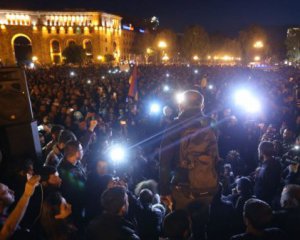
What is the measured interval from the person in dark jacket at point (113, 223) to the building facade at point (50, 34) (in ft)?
271

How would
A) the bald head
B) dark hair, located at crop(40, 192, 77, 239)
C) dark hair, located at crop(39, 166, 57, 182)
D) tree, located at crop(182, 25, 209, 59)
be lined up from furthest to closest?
tree, located at crop(182, 25, 209, 59)
dark hair, located at crop(39, 166, 57, 182)
the bald head
dark hair, located at crop(40, 192, 77, 239)

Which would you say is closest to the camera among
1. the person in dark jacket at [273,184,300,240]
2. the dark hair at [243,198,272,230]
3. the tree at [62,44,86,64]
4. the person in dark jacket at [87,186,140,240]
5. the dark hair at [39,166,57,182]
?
the person in dark jacket at [87,186,140,240]

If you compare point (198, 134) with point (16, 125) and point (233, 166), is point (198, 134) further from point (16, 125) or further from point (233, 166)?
point (233, 166)

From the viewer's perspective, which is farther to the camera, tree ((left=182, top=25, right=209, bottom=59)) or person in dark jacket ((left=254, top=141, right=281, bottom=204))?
tree ((left=182, top=25, right=209, bottom=59))

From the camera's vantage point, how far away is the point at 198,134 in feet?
12.2

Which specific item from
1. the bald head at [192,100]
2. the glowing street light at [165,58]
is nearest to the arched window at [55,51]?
the glowing street light at [165,58]

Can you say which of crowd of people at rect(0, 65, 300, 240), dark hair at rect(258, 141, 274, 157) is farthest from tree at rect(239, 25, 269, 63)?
dark hair at rect(258, 141, 274, 157)

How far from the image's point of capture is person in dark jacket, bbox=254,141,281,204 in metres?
4.89

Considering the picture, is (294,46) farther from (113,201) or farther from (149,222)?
(113,201)

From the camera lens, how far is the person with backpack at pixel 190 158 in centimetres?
366

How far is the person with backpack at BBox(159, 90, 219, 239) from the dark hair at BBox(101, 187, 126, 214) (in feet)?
1.73

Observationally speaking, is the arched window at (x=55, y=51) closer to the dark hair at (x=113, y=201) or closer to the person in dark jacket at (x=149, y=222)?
the person in dark jacket at (x=149, y=222)

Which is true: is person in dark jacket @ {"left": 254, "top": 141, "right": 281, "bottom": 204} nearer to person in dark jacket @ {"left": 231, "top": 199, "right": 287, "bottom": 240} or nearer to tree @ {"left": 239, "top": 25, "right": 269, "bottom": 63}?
person in dark jacket @ {"left": 231, "top": 199, "right": 287, "bottom": 240}

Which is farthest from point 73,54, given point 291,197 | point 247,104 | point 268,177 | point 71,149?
point 291,197
